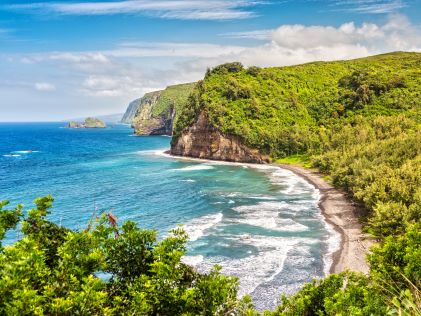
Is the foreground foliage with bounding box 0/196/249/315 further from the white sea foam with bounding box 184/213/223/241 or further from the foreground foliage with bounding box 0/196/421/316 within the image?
the white sea foam with bounding box 184/213/223/241

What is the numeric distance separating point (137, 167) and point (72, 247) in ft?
350

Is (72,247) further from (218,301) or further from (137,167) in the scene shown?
(137,167)

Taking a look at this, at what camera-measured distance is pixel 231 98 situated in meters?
148

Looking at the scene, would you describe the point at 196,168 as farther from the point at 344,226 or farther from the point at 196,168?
the point at 344,226

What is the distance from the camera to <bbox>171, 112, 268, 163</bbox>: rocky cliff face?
12824cm

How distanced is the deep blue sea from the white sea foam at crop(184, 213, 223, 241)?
15 centimetres

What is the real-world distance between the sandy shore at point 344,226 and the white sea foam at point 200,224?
19.2 m

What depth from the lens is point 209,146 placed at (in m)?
136

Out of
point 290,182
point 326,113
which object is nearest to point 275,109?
point 326,113

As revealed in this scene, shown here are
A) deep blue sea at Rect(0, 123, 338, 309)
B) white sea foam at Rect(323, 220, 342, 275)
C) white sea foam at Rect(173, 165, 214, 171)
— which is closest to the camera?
white sea foam at Rect(323, 220, 342, 275)

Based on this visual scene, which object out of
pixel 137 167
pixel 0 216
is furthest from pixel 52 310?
pixel 137 167

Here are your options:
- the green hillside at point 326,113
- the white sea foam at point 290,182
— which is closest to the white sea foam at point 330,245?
the green hillside at point 326,113

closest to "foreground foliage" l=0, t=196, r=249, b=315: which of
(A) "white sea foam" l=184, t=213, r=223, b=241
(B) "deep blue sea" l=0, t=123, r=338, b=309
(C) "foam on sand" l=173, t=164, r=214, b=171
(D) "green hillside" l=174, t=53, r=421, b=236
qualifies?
(B) "deep blue sea" l=0, t=123, r=338, b=309

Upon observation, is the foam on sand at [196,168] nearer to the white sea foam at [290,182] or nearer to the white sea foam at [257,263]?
the white sea foam at [290,182]
